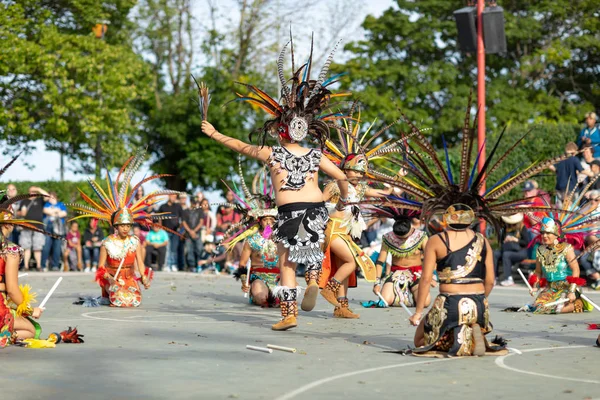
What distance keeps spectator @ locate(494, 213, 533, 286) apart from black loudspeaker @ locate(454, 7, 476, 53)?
3.49 metres

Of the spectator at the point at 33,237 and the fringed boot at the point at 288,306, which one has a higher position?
the spectator at the point at 33,237

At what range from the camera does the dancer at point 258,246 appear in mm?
13797

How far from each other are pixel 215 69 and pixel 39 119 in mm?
9264

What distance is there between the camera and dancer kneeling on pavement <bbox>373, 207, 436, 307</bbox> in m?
13.6

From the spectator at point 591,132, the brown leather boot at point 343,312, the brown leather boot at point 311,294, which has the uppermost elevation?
the spectator at point 591,132

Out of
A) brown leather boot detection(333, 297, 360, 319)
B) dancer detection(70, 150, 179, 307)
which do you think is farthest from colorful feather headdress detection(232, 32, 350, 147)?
dancer detection(70, 150, 179, 307)

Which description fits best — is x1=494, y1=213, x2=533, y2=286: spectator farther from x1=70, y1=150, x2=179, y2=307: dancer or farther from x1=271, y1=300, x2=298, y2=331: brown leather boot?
x1=271, y1=300, x2=298, y2=331: brown leather boot

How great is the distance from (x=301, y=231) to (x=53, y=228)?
16442 mm

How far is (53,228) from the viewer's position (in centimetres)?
2555

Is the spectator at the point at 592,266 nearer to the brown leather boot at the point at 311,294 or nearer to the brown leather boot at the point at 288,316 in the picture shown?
the brown leather boot at the point at 311,294

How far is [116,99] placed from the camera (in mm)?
37844

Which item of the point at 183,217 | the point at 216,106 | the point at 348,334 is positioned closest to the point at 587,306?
the point at 348,334

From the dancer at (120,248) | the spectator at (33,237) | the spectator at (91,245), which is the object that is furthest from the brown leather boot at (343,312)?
the spectator at (91,245)

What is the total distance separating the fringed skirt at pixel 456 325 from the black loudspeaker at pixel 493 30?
1231 cm
